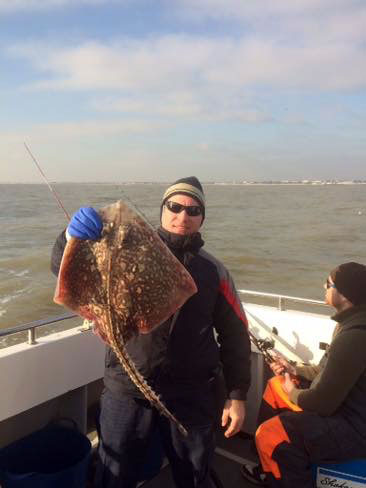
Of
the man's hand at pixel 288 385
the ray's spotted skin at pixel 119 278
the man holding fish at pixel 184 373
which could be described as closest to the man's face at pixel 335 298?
the man's hand at pixel 288 385

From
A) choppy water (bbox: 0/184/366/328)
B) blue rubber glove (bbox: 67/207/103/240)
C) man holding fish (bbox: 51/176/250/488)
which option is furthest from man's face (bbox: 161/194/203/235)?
choppy water (bbox: 0/184/366/328)

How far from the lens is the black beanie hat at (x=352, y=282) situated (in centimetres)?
286

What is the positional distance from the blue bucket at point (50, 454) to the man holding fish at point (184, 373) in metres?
0.56

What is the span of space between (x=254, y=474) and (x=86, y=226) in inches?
109

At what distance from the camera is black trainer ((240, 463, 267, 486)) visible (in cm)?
352

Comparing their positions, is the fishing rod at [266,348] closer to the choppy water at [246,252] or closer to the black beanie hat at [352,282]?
the black beanie hat at [352,282]

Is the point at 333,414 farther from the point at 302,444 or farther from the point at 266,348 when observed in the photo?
the point at 266,348

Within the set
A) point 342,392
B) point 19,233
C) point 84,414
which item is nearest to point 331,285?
point 342,392

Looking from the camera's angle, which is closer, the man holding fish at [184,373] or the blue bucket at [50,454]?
the man holding fish at [184,373]

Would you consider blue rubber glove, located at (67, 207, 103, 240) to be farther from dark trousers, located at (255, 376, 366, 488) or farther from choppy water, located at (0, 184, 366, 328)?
choppy water, located at (0, 184, 366, 328)

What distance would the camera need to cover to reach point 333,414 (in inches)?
108

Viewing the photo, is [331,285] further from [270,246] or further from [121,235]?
[270,246]

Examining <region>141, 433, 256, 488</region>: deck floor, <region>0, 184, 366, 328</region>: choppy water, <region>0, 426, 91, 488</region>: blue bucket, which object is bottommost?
<region>0, 184, 366, 328</region>: choppy water

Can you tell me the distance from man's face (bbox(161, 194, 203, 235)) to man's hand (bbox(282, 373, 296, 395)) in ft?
4.73
